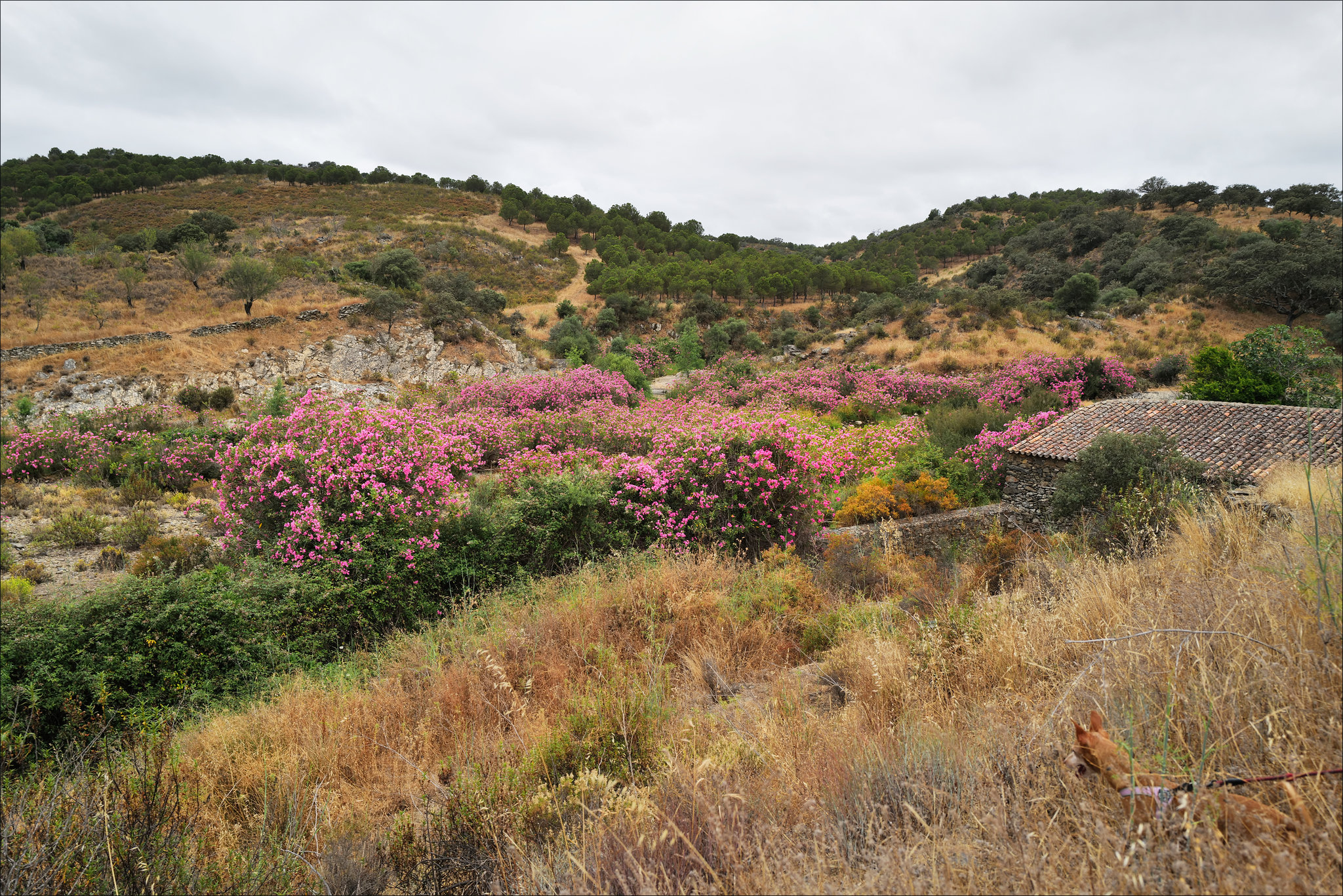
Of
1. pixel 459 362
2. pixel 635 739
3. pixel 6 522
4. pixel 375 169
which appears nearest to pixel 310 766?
pixel 635 739

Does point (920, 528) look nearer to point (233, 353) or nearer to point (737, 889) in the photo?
point (737, 889)

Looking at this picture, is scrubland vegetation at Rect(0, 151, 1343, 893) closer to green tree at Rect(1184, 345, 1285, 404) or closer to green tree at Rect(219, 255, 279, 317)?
green tree at Rect(1184, 345, 1285, 404)

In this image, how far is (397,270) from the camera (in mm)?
29953

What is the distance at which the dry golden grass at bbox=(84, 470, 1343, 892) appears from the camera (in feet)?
5.33

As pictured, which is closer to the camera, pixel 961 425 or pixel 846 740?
pixel 846 740

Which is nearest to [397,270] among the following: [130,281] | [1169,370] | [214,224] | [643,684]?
[130,281]

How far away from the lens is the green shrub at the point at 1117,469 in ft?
27.0

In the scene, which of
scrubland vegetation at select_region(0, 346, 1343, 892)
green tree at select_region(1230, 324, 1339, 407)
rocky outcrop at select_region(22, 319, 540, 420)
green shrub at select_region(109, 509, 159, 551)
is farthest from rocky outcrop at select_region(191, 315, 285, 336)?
green tree at select_region(1230, 324, 1339, 407)

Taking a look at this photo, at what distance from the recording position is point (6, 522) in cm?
996

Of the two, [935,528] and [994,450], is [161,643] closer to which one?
[935,528]

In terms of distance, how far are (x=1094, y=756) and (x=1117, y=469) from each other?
28.1 ft

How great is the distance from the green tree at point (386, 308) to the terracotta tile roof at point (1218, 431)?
82.4ft

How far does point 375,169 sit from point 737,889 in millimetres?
78037

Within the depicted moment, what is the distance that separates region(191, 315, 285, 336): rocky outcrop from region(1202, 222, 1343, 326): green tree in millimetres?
51495
